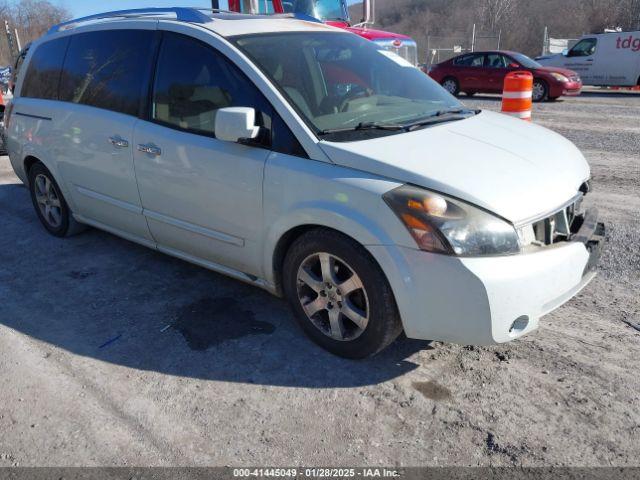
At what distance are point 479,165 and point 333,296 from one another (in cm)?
106

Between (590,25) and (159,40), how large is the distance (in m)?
55.6

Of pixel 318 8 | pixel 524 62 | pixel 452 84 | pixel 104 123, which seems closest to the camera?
pixel 104 123

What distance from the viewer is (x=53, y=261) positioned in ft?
15.9

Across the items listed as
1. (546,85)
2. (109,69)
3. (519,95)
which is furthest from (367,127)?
(546,85)

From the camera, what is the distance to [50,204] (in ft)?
17.6

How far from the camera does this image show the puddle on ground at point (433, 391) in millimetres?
2936

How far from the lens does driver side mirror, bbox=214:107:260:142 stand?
10.4 feet

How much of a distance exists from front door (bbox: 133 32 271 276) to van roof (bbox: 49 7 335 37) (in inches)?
7.8

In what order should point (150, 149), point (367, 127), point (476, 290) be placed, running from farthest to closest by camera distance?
point (150, 149), point (367, 127), point (476, 290)

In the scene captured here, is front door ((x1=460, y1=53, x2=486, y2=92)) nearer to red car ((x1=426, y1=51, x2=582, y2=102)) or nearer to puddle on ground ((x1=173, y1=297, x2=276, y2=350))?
red car ((x1=426, y1=51, x2=582, y2=102))

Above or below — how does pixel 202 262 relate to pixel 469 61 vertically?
below

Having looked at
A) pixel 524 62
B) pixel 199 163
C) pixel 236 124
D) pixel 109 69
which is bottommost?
pixel 524 62

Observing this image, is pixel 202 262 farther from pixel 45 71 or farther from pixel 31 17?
pixel 31 17

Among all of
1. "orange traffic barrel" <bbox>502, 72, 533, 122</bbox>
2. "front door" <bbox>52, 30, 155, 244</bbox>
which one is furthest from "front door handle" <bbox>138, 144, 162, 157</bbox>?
"orange traffic barrel" <bbox>502, 72, 533, 122</bbox>
